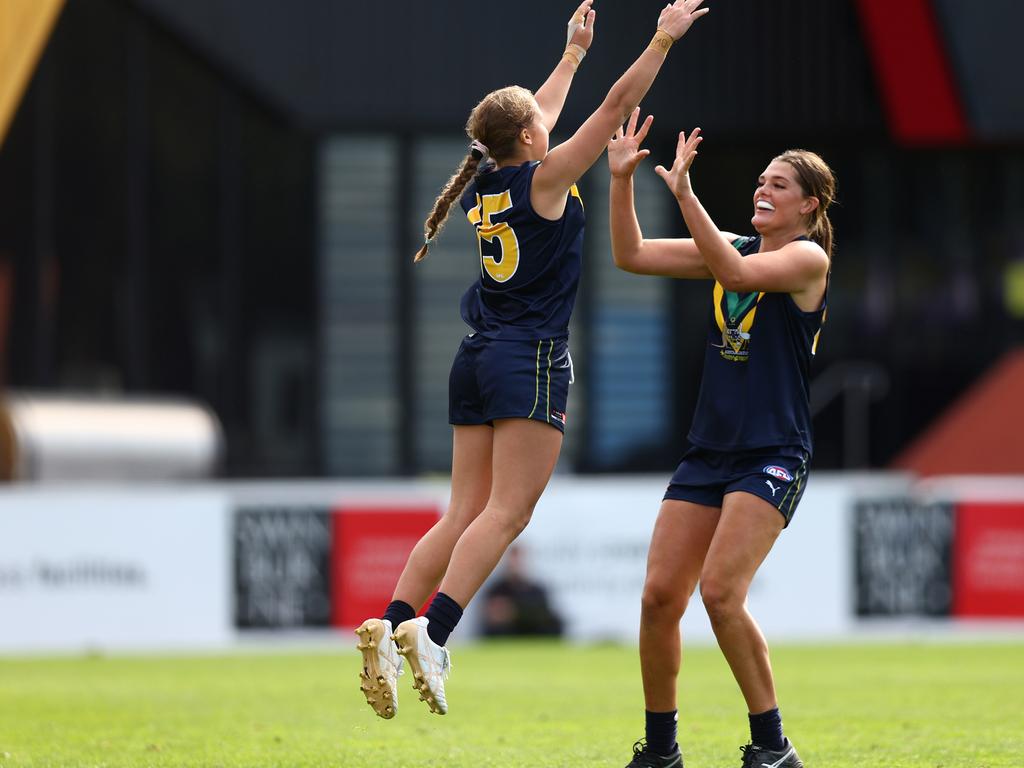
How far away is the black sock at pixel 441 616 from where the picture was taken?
233 inches

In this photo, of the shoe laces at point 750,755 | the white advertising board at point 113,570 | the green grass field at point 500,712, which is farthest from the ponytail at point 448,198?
the white advertising board at point 113,570

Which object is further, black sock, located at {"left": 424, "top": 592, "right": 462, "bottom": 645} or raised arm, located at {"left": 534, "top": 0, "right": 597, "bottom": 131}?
raised arm, located at {"left": 534, "top": 0, "right": 597, "bottom": 131}

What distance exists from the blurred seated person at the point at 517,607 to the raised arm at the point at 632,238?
941cm

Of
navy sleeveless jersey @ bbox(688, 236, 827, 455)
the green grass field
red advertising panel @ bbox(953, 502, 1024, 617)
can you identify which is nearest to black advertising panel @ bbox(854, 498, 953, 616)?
red advertising panel @ bbox(953, 502, 1024, 617)

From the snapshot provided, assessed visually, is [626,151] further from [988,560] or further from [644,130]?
[988,560]

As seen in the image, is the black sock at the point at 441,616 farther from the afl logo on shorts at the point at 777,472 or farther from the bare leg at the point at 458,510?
the afl logo on shorts at the point at 777,472

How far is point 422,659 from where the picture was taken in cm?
576

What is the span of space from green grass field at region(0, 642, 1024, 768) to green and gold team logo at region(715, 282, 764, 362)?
154 cm

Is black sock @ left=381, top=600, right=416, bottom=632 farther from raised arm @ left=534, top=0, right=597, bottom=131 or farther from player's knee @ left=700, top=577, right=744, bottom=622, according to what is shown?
raised arm @ left=534, top=0, right=597, bottom=131

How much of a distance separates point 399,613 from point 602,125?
5.83 ft

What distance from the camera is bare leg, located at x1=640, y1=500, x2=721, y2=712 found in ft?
19.5

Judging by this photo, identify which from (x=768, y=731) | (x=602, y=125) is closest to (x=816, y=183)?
(x=602, y=125)

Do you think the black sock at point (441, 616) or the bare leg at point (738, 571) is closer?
the bare leg at point (738, 571)

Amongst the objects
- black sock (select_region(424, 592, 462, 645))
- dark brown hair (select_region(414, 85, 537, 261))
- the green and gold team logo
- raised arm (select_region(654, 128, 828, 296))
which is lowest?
black sock (select_region(424, 592, 462, 645))
